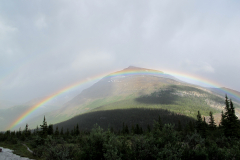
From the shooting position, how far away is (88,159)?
52.9 ft

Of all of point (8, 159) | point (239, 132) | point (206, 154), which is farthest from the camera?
point (239, 132)

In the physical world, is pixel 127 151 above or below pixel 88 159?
above

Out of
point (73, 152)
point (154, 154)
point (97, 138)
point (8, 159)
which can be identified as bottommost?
point (8, 159)

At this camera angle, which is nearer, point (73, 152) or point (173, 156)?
point (173, 156)

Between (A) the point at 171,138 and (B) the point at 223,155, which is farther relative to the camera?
(A) the point at 171,138

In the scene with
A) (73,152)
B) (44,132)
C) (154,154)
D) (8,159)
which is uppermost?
(154,154)

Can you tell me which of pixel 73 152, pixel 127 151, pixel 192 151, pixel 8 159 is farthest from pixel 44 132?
pixel 192 151

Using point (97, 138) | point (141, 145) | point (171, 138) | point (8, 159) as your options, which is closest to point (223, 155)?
point (171, 138)

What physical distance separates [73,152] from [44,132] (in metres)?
65.8

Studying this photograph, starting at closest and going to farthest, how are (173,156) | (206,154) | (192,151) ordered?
(173,156)
(206,154)
(192,151)

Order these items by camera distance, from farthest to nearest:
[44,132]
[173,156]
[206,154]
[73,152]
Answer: [44,132] < [73,152] < [206,154] < [173,156]

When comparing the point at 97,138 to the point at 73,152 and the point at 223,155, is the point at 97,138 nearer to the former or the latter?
the point at 73,152

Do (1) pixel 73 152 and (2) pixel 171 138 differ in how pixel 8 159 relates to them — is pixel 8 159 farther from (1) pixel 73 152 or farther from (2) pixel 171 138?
(2) pixel 171 138

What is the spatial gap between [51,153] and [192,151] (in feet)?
55.9
